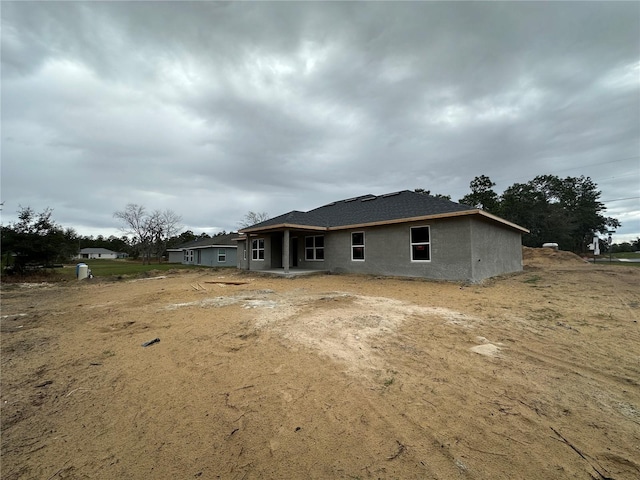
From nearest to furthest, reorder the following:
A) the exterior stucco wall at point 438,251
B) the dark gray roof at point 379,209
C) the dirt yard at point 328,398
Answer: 1. the dirt yard at point 328,398
2. the exterior stucco wall at point 438,251
3. the dark gray roof at point 379,209

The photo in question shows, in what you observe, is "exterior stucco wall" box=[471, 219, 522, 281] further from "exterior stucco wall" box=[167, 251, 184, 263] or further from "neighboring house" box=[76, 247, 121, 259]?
"neighboring house" box=[76, 247, 121, 259]

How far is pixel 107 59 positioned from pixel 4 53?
7.80 ft

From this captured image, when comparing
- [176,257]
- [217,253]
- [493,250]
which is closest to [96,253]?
[176,257]

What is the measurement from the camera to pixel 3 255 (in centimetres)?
1426

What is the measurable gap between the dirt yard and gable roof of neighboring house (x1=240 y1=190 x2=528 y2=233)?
6148 millimetres

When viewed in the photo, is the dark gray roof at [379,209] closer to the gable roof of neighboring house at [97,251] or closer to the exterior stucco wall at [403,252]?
the exterior stucco wall at [403,252]

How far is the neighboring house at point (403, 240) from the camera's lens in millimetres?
10508

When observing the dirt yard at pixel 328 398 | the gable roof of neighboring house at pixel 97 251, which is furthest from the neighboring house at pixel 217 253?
the gable roof of neighboring house at pixel 97 251

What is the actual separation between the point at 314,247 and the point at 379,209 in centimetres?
465

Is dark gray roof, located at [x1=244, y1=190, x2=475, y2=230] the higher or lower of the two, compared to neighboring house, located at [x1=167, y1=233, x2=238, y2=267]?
higher

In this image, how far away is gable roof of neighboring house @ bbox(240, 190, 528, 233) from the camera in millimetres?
10969

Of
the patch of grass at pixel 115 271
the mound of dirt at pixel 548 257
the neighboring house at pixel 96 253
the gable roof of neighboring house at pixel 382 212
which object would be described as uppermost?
the gable roof of neighboring house at pixel 382 212

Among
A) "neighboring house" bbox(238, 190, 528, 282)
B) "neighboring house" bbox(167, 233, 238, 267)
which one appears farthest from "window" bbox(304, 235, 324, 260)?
"neighboring house" bbox(167, 233, 238, 267)

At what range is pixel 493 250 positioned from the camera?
12305mm
